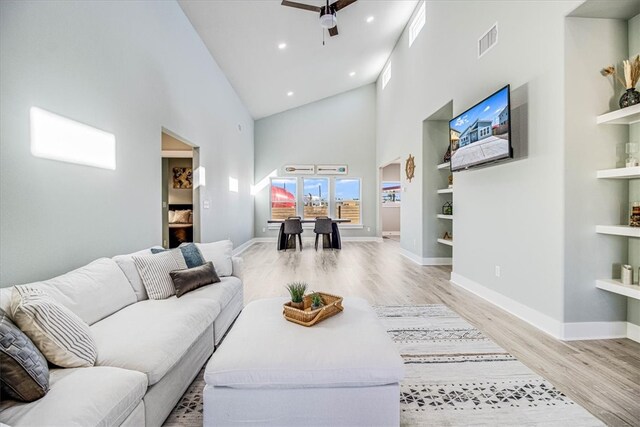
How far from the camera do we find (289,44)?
566 cm

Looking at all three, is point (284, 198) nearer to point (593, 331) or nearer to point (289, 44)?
point (289, 44)

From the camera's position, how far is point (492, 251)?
3518mm

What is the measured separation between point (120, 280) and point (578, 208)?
3.63 metres

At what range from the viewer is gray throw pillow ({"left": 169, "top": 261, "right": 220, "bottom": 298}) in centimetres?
243

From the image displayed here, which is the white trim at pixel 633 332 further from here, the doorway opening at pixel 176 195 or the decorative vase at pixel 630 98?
the doorway opening at pixel 176 195

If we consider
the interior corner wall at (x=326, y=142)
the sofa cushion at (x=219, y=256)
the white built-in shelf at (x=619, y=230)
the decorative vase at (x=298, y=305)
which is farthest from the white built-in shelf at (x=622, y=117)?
the interior corner wall at (x=326, y=142)

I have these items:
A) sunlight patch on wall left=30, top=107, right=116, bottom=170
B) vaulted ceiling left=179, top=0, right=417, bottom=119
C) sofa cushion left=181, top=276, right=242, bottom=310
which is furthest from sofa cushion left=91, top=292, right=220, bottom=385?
vaulted ceiling left=179, top=0, right=417, bottom=119

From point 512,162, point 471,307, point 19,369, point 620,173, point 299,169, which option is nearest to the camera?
point 19,369

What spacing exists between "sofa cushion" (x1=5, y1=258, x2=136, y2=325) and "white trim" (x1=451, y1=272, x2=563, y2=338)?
135 inches

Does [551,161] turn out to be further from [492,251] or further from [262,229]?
[262,229]

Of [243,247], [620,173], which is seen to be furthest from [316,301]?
[243,247]

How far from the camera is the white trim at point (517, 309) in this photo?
262cm

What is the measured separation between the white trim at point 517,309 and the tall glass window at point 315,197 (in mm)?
6023

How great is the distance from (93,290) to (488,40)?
451cm
